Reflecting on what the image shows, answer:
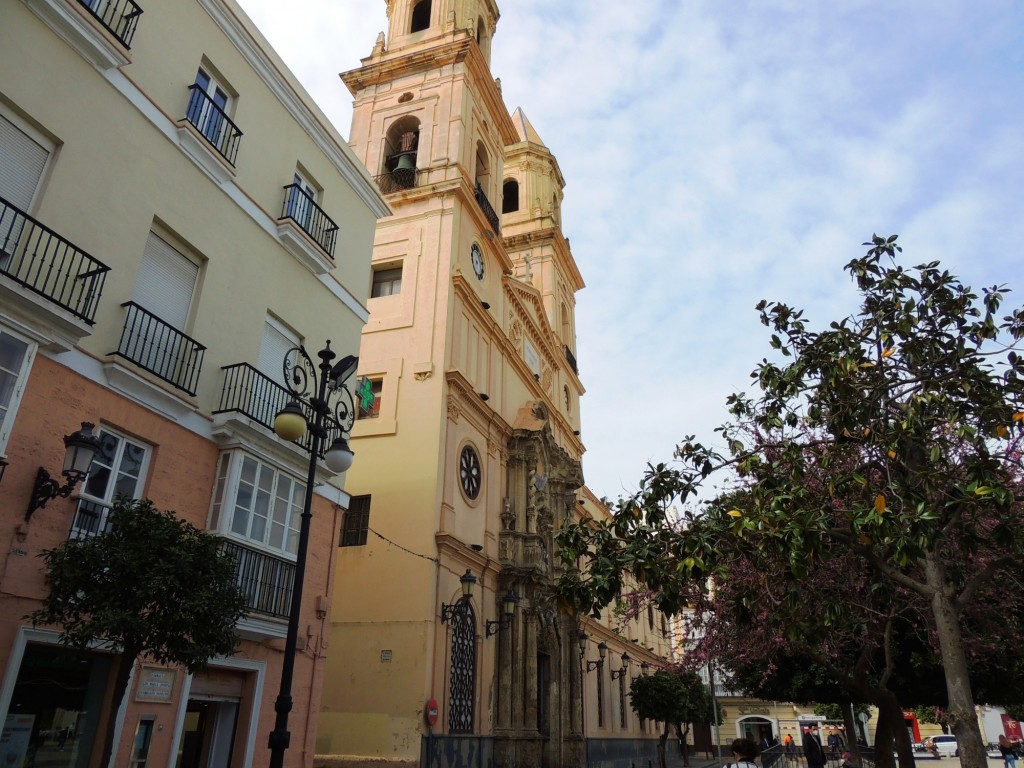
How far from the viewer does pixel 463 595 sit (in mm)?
18562

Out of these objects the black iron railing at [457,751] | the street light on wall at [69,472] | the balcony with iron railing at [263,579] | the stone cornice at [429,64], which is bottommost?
the black iron railing at [457,751]

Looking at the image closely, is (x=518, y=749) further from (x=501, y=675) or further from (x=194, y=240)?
(x=194, y=240)

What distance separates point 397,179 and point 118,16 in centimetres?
1452

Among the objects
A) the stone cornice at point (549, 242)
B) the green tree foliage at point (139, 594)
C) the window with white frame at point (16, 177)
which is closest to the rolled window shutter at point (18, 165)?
the window with white frame at point (16, 177)

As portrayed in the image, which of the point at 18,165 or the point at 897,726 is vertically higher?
the point at 18,165

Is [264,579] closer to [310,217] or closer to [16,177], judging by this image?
[16,177]

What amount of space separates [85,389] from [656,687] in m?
25.2

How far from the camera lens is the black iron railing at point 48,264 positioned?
822cm

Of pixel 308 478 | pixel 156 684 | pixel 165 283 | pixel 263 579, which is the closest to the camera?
pixel 308 478

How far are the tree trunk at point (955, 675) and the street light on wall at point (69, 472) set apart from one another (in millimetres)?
9350

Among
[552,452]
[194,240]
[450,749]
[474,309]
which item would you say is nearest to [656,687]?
[552,452]

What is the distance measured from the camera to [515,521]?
2311 centimetres

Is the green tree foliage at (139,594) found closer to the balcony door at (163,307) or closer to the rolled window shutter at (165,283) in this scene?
the balcony door at (163,307)

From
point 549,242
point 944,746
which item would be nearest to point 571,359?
point 549,242
